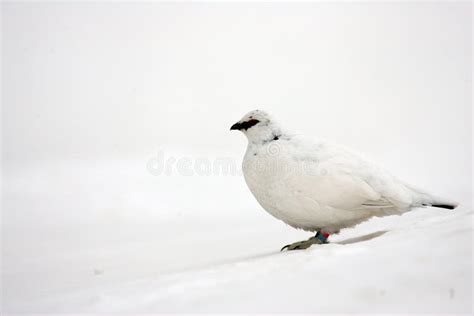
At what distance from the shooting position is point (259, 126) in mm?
3684

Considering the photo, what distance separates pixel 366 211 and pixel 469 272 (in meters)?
1.87

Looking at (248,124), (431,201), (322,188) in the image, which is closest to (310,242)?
(322,188)

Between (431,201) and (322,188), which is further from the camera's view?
(431,201)

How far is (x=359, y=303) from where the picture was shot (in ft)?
4.27

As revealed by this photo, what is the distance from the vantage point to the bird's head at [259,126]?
366 centimetres

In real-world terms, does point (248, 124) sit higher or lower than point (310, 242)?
higher

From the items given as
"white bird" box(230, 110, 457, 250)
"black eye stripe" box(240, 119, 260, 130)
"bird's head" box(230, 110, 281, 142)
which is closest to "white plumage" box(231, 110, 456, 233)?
"white bird" box(230, 110, 457, 250)

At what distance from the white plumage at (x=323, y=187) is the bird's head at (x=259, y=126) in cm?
14

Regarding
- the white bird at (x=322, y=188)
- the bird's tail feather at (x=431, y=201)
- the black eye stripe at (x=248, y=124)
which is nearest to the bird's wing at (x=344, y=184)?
the white bird at (x=322, y=188)

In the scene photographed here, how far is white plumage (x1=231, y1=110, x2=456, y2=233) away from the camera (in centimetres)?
308

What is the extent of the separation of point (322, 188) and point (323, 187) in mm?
10

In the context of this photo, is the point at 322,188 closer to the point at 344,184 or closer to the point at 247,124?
the point at 344,184

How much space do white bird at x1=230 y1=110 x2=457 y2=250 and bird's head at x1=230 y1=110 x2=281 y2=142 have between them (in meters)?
0.13

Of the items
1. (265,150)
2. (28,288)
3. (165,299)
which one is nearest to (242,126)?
(265,150)
